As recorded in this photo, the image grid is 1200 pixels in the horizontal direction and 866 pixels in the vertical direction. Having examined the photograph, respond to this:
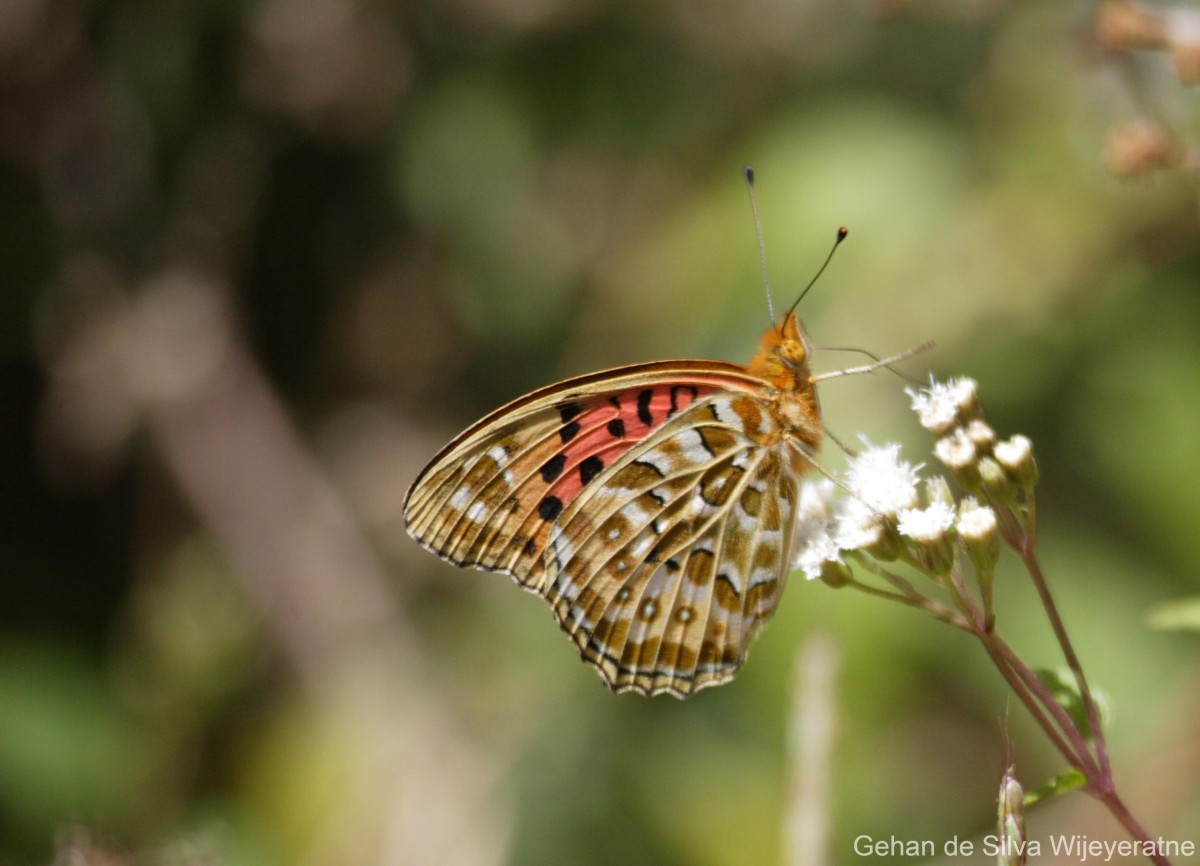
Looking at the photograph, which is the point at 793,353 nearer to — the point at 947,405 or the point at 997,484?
the point at 947,405

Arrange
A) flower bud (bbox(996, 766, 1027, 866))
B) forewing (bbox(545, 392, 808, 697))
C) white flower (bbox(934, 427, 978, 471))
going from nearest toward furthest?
1. flower bud (bbox(996, 766, 1027, 866))
2. white flower (bbox(934, 427, 978, 471))
3. forewing (bbox(545, 392, 808, 697))

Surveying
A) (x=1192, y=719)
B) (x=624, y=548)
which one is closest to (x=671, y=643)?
(x=624, y=548)

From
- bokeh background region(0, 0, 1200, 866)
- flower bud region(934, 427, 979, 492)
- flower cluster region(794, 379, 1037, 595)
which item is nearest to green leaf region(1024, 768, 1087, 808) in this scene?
flower cluster region(794, 379, 1037, 595)

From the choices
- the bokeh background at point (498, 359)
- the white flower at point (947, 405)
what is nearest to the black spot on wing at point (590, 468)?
the white flower at point (947, 405)

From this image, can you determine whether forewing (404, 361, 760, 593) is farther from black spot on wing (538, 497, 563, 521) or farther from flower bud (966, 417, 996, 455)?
flower bud (966, 417, 996, 455)

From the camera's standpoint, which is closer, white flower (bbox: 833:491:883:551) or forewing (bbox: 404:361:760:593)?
white flower (bbox: 833:491:883:551)

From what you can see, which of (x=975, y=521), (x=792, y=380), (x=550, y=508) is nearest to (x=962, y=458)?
(x=975, y=521)
